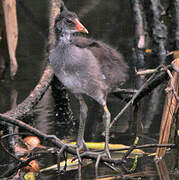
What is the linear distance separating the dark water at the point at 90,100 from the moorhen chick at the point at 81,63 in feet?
2.38

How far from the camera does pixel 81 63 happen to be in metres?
4.01

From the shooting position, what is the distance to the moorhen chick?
4.01m

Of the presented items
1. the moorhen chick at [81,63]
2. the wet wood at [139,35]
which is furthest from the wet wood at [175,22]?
the moorhen chick at [81,63]

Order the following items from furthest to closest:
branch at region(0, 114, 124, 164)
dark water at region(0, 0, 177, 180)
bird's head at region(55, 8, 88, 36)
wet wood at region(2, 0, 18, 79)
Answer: wet wood at region(2, 0, 18, 79)
dark water at region(0, 0, 177, 180)
bird's head at region(55, 8, 88, 36)
branch at region(0, 114, 124, 164)

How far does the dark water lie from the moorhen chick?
726mm

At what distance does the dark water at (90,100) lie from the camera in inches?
202

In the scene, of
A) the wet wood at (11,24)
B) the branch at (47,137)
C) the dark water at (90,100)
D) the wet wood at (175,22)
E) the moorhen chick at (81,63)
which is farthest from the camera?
the wet wood at (175,22)

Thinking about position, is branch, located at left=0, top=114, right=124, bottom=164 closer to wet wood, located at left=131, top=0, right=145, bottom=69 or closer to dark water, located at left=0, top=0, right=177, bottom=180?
dark water, located at left=0, top=0, right=177, bottom=180

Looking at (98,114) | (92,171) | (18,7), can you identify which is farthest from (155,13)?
(92,171)

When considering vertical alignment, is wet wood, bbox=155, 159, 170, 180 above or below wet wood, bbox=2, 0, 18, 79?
below

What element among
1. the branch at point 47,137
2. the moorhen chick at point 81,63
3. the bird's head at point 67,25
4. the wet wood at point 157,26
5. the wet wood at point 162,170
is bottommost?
the wet wood at point 162,170

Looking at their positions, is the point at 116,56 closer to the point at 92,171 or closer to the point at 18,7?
the point at 92,171

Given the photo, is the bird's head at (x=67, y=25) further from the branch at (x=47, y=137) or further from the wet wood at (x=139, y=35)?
the wet wood at (x=139, y=35)

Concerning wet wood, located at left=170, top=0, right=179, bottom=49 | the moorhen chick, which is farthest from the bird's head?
wet wood, located at left=170, top=0, right=179, bottom=49
